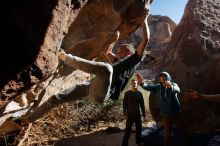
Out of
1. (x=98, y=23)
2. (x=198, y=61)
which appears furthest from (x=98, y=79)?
(x=198, y=61)

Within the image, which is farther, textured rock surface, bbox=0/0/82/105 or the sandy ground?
the sandy ground

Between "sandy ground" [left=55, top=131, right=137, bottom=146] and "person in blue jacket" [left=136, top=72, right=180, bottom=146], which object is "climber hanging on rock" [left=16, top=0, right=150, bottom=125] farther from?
"sandy ground" [left=55, top=131, right=137, bottom=146]

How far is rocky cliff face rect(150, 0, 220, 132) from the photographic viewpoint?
744cm

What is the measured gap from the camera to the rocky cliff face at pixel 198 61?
7438 millimetres

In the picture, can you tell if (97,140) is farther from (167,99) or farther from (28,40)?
(28,40)

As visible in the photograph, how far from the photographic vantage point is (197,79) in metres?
7.66

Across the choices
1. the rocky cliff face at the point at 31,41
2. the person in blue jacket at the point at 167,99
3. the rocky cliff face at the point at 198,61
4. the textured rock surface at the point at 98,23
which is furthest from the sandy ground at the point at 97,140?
the rocky cliff face at the point at 31,41

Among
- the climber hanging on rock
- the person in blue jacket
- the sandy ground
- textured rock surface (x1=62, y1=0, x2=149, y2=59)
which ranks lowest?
the sandy ground

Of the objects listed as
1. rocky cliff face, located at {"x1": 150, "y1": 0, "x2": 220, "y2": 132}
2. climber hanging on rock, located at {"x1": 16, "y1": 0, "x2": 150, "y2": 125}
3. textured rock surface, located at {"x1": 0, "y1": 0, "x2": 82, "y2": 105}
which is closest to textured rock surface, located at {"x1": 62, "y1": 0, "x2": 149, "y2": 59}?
climber hanging on rock, located at {"x1": 16, "y1": 0, "x2": 150, "y2": 125}

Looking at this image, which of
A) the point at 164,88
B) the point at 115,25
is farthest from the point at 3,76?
the point at 164,88

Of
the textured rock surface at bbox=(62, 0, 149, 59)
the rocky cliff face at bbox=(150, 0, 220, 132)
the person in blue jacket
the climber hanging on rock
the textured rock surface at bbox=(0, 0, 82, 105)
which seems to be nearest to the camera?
the textured rock surface at bbox=(0, 0, 82, 105)

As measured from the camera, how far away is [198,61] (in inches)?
309

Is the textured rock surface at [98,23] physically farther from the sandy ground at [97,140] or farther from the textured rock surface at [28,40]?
the sandy ground at [97,140]

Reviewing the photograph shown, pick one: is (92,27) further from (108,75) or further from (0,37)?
(0,37)
